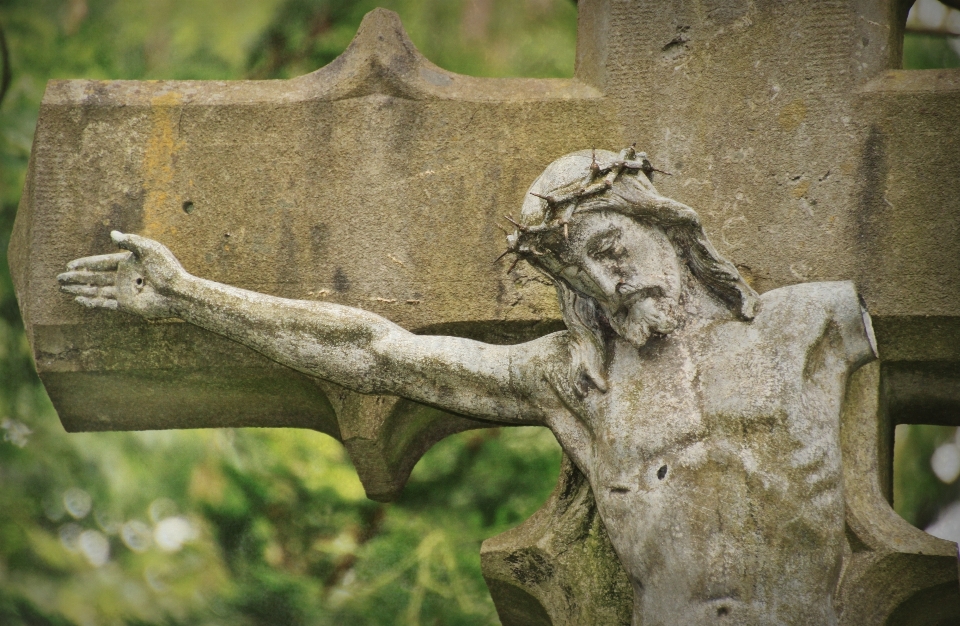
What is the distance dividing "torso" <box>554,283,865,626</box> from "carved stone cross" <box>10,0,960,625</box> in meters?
0.40

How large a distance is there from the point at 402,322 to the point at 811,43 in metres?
1.62

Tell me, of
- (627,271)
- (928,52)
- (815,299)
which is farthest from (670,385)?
(928,52)

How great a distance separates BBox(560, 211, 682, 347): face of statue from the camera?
4.73m

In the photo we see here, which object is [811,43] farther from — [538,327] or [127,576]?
[127,576]

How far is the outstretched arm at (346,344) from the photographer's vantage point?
197 inches

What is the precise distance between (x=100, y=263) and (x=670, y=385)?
190 cm

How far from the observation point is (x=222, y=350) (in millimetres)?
5512

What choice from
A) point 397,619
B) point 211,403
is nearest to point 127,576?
point 397,619

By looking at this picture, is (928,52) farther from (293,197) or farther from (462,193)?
(293,197)

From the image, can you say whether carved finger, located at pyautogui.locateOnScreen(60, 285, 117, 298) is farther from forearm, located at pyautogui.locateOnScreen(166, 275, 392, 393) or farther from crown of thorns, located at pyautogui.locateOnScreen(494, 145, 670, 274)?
crown of thorns, located at pyautogui.locateOnScreen(494, 145, 670, 274)

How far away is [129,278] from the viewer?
530cm

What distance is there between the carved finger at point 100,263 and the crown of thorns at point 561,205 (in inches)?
53.9

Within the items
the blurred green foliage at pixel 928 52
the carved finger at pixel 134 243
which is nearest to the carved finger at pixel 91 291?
the carved finger at pixel 134 243

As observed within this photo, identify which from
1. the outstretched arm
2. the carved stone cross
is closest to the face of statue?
the outstretched arm
